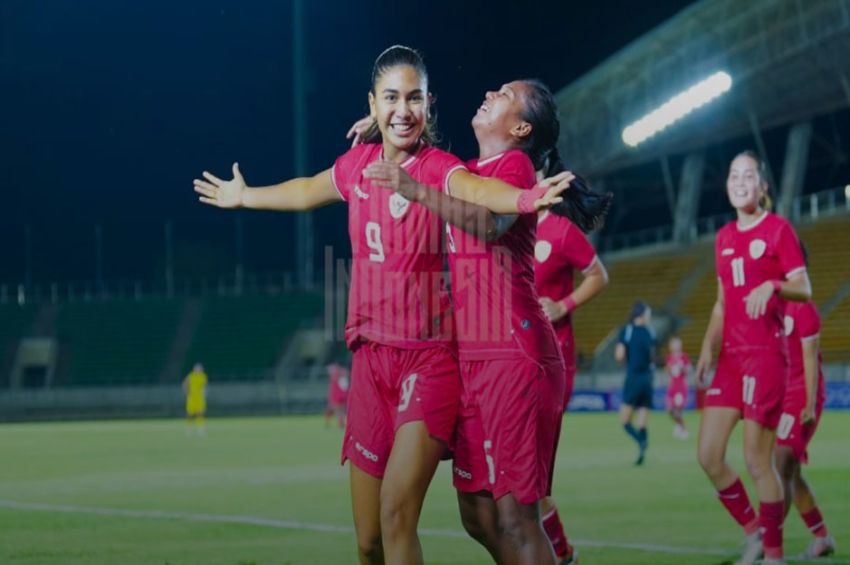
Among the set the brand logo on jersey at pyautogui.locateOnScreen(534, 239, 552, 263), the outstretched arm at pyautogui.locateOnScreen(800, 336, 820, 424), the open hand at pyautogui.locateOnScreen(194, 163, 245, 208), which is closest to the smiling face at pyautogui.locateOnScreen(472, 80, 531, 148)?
the open hand at pyautogui.locateOnScreen(194, 163, 245, 208)

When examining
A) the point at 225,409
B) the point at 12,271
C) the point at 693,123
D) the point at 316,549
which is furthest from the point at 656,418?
the point at 12,271

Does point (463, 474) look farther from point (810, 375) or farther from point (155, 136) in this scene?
point (155, 136)

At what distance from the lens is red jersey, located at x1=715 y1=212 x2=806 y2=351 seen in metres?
8.83

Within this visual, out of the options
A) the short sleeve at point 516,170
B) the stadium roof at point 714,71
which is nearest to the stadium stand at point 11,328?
the stadium roof at point 714,71

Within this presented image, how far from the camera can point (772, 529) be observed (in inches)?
339

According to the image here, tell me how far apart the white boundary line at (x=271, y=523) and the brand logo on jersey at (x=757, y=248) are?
1.94 m

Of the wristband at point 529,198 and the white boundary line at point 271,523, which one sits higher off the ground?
the wristband at point 529,198

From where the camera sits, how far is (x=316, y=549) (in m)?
9.87

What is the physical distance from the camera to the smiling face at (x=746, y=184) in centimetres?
886

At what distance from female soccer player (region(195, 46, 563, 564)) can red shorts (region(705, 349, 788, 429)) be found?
3406mm

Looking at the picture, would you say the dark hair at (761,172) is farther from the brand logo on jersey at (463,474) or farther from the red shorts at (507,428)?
the brand logo on jersey at (463,474)

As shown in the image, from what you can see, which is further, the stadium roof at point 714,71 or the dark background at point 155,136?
the dark background at point 155,136

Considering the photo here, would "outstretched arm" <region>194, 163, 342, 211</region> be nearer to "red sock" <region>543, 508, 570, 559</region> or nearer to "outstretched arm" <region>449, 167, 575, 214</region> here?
"outstretched arm" <region>449, 167, 575, 214</region>

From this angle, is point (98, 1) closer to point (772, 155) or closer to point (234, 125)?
point (234, 125)
